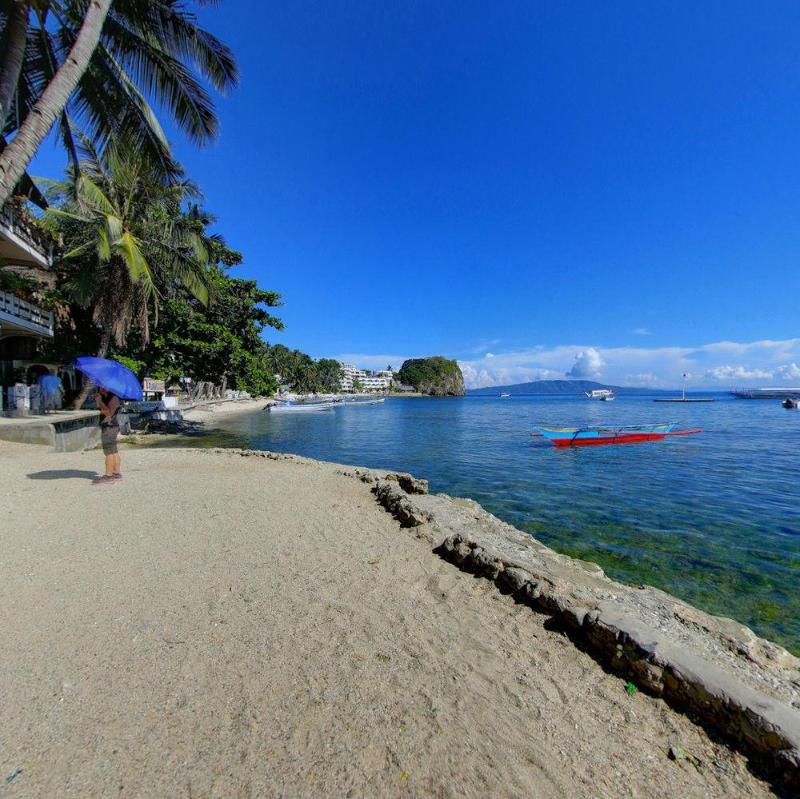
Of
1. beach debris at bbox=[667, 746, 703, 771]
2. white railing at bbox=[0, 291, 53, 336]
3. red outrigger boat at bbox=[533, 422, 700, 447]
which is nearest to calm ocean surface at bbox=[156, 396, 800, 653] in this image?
red outrigger boat at bbox=[533, 422, 700, 447]

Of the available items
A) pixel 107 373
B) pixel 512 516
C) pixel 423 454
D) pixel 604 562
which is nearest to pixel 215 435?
pixel 423 454

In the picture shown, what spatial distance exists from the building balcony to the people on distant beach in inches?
372

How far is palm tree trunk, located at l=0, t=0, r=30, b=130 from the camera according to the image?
6.48m

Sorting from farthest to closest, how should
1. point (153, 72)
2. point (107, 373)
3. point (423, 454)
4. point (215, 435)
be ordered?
point (215, 435) → point (423, 454) → point (153, 72) → point (107, 373)

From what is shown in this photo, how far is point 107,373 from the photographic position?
772 centimetres

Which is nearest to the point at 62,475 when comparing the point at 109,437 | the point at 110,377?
the point at 109,437

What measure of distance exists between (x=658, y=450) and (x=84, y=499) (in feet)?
75.3

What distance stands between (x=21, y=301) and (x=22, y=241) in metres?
2.55

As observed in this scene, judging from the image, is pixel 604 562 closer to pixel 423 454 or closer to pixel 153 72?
pixel 423 454

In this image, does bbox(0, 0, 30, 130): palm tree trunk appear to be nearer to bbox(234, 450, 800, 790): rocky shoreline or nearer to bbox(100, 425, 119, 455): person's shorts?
bbox(100, 425, 119, 455): person's shorts

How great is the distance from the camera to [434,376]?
166750mm

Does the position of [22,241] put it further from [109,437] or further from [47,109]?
[109,437]

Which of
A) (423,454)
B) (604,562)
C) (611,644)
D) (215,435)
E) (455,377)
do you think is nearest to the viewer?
(611,644)

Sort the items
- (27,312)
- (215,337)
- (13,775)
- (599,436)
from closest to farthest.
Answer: (13,775), (27,312), (215,337), (599,436)
